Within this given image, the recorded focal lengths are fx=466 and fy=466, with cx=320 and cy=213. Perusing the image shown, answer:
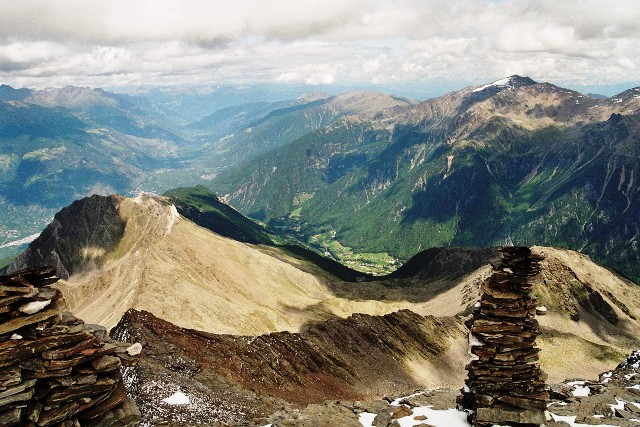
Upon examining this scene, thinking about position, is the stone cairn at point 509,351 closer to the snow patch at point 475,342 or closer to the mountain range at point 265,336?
the snow patch at point 475,342

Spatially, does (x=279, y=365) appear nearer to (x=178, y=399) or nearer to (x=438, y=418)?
(x=178, y=399)

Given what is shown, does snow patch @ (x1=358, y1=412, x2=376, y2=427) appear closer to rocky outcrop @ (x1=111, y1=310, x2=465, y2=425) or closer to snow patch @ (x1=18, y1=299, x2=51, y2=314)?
rocky outcrop @ (x1=111, y1=310, x2=465, y2=425)

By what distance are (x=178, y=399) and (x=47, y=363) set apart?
82.5ft

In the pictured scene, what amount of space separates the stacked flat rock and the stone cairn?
98.0ft

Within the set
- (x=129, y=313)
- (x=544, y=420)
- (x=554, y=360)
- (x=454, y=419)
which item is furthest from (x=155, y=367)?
(x=554, y=360)

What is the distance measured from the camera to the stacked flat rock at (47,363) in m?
24.7

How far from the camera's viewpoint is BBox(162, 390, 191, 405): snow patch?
154ft

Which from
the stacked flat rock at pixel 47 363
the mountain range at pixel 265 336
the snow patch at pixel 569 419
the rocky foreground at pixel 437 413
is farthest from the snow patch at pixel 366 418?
the stacked flat rock at pixel 47 363

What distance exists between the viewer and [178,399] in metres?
48.2

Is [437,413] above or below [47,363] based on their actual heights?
below

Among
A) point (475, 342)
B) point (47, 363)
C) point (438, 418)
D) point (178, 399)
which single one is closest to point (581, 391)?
point (438, 418)

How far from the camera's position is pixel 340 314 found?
182 meters

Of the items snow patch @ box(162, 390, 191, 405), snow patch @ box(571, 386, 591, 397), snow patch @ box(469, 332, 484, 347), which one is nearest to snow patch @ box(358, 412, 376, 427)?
snow patch @ box(469, 332, 484, 347)

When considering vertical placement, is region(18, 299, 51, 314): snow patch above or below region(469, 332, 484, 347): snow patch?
above
